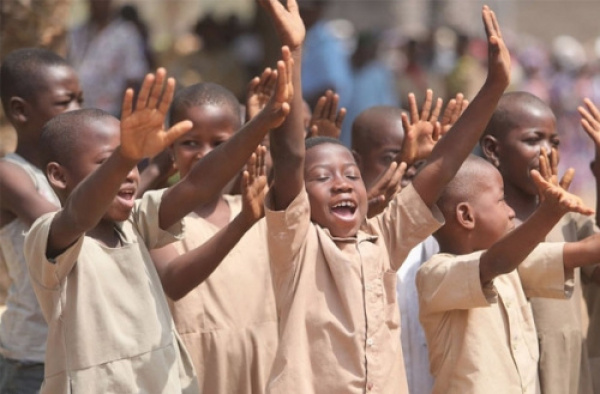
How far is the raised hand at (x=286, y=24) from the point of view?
3.78 meters

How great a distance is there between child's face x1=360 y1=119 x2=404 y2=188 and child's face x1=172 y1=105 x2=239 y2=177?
2.91 feet

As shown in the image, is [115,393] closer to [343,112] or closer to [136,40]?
[343,112]

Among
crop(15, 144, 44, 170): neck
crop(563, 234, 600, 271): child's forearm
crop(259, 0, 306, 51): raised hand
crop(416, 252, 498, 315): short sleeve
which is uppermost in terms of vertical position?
crop(259, 0, 306, 51): raised hand

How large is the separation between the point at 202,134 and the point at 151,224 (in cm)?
75

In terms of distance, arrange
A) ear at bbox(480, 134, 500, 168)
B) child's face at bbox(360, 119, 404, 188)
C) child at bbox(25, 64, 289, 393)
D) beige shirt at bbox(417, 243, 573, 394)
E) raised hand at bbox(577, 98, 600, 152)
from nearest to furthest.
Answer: child at bbox(25, 64, 289, 393)
beige shirt at bbox(417, 243, 573, 394)
raised hand at bbox(577, 98, 600, 152)
ear at bbox(480, 134, 500, 168)
child's face at bbox(360, 119, 404, 188)

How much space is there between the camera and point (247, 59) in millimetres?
12133

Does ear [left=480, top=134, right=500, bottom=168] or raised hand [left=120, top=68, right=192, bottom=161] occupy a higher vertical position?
raised hand [left=120, top=68, right=192, bottom=161]

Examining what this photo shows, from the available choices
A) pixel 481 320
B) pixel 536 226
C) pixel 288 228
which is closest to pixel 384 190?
A: pixel 481 320

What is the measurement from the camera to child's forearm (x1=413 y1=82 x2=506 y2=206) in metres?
4.22

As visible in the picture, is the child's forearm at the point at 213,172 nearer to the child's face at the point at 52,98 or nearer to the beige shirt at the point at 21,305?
the beige shirt at the point at 21,305

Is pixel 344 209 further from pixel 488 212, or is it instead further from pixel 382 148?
pixel 382 148

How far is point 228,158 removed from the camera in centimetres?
390

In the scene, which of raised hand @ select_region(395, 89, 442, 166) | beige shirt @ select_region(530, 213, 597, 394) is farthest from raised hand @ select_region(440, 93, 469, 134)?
beige shirt @ select_region(530, 213, 597, 394)

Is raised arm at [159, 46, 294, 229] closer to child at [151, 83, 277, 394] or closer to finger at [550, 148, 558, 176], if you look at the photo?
child at [151, 83, 277, 394]
